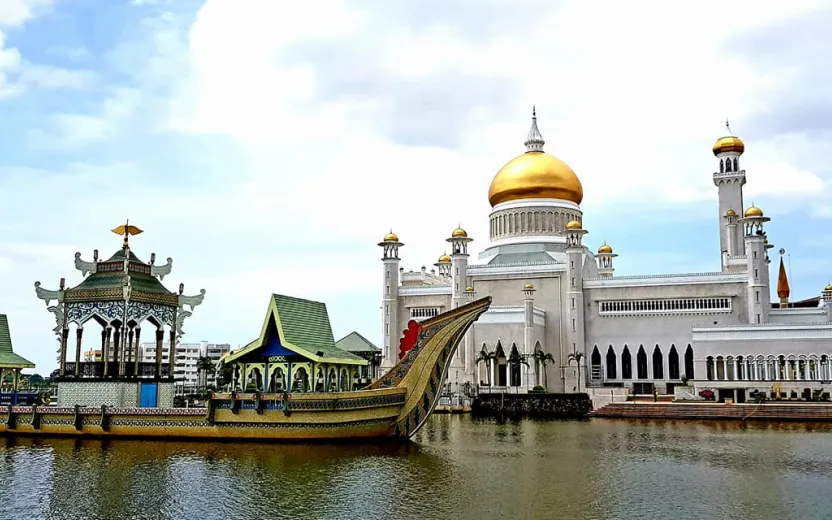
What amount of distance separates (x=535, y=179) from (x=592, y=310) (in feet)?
33.1

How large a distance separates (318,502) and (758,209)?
39798 mm

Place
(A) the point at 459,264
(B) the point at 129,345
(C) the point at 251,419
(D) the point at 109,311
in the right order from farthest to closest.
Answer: (A) the point at 459,264
(B) the point at 129,345
(D) the point at 109,311
(C) the point at 251,419

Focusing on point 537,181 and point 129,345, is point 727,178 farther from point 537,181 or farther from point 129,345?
point 129,345

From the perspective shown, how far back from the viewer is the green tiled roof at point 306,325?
23859 millimetres

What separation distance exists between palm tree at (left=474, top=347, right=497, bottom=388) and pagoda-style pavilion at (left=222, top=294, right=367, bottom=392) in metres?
23.1

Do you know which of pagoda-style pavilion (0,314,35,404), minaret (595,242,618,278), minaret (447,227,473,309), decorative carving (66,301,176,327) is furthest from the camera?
minaret (595,242,618,278)

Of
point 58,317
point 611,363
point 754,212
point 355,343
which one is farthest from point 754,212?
point 58,317

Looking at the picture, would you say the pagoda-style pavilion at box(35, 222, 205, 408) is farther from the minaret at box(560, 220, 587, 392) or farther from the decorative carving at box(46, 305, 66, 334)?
the minaret at box(560, 220, 587, 392)

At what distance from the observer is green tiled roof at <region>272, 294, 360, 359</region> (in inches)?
939

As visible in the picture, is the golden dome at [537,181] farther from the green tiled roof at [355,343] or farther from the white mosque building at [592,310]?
the green tiled roof at [355,343]

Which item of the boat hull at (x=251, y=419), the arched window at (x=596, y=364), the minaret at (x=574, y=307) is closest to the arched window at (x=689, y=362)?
the arched window at (x=596, y=364)

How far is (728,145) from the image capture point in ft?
179

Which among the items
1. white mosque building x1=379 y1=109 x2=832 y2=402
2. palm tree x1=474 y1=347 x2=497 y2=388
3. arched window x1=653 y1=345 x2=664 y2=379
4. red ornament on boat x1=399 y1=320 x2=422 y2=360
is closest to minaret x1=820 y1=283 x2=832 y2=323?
white mosque building x1=379 y1=109 x2=832 y2=402

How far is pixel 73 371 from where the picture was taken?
26594 millimetres
